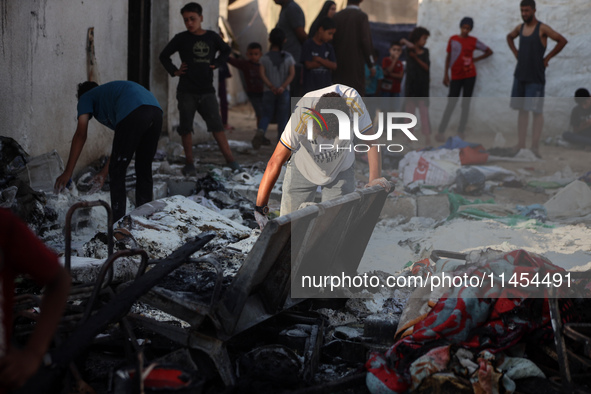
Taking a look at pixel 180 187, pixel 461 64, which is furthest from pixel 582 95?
pixel 180 187

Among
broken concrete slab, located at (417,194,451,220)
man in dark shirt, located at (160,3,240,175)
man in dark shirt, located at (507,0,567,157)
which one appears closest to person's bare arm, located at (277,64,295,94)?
man in dark shirt, located at (160,3,240,175)

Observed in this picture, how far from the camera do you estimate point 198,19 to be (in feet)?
24.6

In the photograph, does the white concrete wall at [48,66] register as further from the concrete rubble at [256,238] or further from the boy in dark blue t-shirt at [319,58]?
the boy in dark blue t-shirt at [319,58]

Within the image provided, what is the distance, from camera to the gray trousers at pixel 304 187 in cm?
455

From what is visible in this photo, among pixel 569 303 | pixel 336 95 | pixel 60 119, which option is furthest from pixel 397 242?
pixel 60 119

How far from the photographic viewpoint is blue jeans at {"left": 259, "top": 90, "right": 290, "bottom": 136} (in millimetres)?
8891

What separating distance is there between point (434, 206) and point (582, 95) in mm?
5986

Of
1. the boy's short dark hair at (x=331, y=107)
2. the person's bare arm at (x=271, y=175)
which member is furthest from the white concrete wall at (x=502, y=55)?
the person's bare arm at (x=271, y=175)

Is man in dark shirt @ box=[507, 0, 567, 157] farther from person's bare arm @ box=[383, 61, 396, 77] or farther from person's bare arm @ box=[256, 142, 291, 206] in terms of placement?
person's bare arm @ box=[256, 142, 291, 206]

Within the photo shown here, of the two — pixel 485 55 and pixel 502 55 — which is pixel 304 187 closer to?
pixel 485 55

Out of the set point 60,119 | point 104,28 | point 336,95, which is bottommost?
point 60,119

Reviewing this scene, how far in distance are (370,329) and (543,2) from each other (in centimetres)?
1005

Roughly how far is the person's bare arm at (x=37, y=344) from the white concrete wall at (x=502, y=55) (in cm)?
1117

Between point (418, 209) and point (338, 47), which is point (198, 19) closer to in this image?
point (338, 47)
